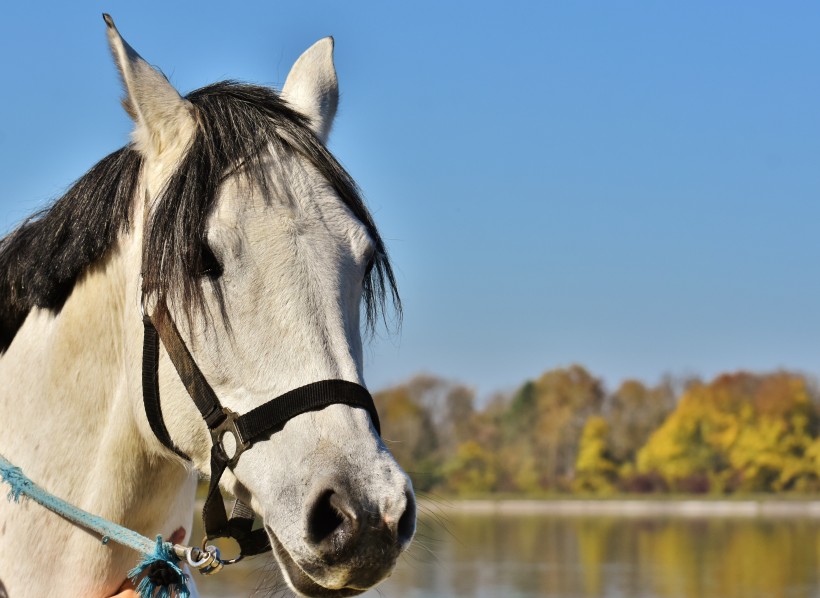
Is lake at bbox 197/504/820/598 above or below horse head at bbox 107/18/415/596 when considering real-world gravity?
below

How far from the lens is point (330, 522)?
8.11 feet

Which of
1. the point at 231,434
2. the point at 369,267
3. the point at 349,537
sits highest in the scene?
the point at 369,267

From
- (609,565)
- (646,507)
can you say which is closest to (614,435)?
(646,507)

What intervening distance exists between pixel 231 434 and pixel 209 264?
0.41m

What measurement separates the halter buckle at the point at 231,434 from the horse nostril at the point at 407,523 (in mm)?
427

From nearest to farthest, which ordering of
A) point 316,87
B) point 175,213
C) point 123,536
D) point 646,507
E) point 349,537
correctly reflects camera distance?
point 349,537, point 175,213, point 123,536, point 316,87, point 646,507

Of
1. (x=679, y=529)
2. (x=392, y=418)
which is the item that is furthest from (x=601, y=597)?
(x=392, y=418)

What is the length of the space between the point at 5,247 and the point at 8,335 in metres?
0.25

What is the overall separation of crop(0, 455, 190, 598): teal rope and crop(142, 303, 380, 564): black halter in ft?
0.78

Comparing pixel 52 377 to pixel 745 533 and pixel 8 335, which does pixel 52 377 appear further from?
pixel 745 533

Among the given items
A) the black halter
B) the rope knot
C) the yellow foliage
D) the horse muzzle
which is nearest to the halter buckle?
the black halter

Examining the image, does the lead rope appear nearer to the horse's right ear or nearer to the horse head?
the horse head

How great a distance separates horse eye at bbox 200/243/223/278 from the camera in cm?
275

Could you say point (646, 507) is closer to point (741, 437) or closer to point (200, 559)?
point (741, 437)
